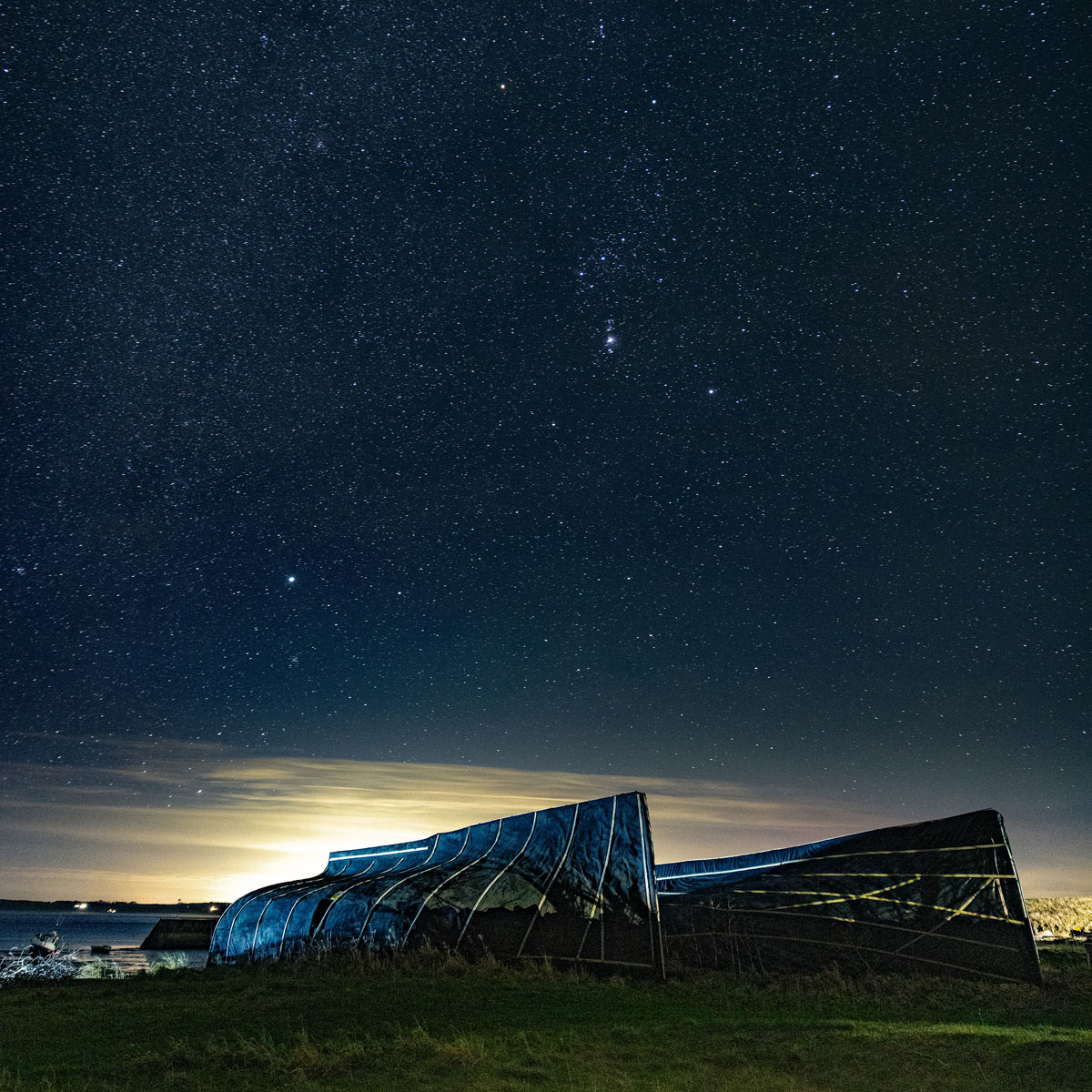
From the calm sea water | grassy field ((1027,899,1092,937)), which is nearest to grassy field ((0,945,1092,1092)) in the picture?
the calm sea water

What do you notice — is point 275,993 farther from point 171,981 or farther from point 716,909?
point 716,909

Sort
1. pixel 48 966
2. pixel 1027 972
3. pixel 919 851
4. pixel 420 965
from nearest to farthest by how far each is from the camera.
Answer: pixel 1027 972
pixel 420 965
pixel 919 851
pixel 48 966

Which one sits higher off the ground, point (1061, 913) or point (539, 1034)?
point (1061, 913)

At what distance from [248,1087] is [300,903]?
16411 millimetres

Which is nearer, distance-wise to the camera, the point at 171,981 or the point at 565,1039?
Answer: the point at 565,1039

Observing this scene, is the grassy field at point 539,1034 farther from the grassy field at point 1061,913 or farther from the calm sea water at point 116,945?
the grassy field at point 1061,913

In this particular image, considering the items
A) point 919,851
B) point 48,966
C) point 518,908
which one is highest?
point 919,851

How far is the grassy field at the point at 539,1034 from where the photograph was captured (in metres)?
7.52

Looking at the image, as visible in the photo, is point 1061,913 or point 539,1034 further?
point 1061,913

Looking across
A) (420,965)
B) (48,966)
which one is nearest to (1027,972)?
(420,965)

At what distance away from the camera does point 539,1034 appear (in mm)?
9695

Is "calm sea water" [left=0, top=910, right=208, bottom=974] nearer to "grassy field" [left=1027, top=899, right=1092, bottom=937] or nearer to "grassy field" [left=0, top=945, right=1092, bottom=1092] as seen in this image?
"grassy field" [left=0, top=945, right=1092, bottom=1092]

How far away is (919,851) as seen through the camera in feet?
61.3

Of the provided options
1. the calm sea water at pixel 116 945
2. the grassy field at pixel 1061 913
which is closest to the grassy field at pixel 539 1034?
the calm sea water at pixel 116 945
